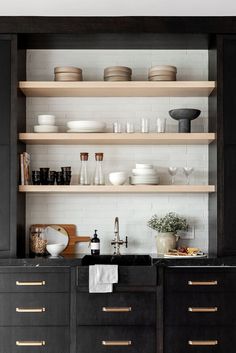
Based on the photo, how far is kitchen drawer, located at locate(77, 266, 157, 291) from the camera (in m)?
4.23

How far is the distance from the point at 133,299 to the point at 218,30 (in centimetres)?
208

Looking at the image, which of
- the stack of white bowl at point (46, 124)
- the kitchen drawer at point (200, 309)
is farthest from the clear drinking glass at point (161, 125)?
the kitchen drawer at point (200, 309)

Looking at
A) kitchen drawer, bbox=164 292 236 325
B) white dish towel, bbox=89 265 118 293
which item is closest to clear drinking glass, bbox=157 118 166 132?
white dish towel, bbox=89 265 118 293

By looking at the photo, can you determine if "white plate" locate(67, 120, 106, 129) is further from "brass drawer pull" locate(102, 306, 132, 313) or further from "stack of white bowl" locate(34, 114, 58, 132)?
"brass drawer pull" locate(102, 306, 132, 313)

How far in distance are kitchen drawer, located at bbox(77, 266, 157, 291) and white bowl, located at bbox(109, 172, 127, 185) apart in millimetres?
773

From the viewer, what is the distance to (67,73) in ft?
15.5

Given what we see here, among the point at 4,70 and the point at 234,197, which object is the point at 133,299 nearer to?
the point at 234,197

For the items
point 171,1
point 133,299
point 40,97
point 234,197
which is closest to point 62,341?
point 133,299

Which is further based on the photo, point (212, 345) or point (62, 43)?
point (62, 43)

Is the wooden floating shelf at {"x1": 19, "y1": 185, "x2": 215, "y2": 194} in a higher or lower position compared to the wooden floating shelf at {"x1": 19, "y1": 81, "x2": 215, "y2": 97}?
lower

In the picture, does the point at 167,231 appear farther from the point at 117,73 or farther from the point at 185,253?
the point at 117,73

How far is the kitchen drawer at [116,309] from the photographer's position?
425 cm

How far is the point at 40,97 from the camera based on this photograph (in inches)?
197

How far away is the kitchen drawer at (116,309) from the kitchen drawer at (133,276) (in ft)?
0.28
